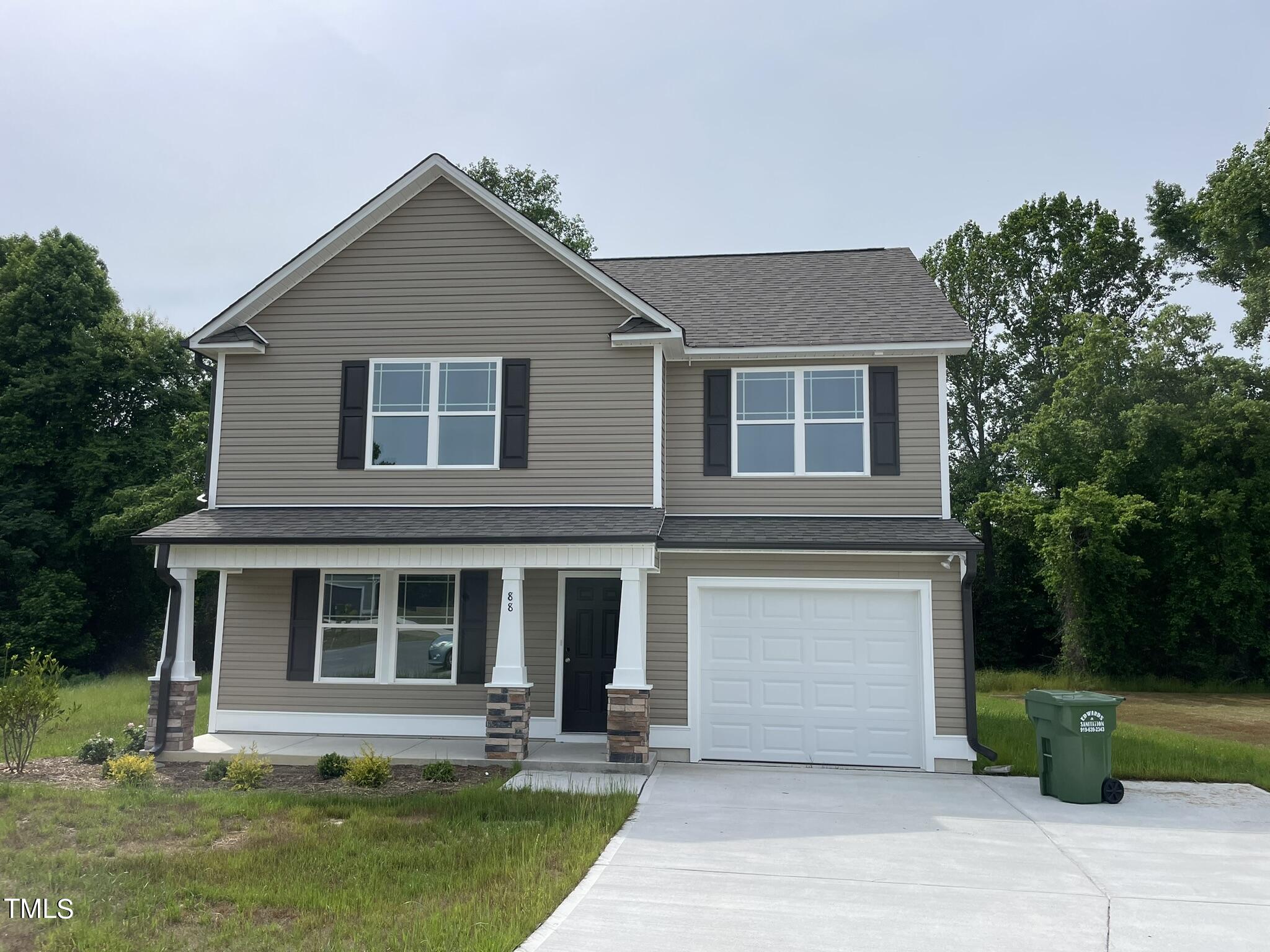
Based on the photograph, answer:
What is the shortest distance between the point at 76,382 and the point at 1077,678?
97.1 ft

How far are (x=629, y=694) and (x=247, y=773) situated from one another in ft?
13.4

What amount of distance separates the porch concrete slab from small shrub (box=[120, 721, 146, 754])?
5031mm

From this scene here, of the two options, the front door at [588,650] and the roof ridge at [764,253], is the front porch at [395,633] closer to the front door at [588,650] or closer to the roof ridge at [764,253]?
the front door at [588,650]

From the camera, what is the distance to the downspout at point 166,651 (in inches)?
436

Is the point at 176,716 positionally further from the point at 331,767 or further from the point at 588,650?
the point at 588,650

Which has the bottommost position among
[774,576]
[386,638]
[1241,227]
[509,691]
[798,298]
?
[509,691]

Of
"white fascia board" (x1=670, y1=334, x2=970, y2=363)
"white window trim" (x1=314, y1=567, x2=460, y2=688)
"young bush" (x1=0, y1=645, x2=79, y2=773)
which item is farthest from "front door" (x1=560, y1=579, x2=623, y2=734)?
"young bush" (x1=0, y1=645, x2=79, y2=773)

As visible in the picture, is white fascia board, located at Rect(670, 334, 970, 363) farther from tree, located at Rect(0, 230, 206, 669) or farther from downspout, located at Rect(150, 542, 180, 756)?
tree, located at Rect(0, 230, 206, 669)

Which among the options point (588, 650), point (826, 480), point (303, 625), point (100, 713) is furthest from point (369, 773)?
point (100, 713)

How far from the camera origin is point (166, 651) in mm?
11422

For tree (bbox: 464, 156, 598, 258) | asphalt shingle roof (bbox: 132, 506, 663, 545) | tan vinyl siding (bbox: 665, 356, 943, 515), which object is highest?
tree (bbox: 464, 156, 598, 258)

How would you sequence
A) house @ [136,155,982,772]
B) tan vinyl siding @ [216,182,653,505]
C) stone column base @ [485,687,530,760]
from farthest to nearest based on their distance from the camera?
tan vinyl siding @ [216,182,653,505], house @ [136,155,982,772], stone column base @ [485,687,530,760]

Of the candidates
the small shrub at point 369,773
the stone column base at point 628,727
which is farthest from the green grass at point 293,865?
the stone column base at point 628,727

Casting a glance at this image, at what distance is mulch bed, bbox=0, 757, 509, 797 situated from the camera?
31.0 ft
